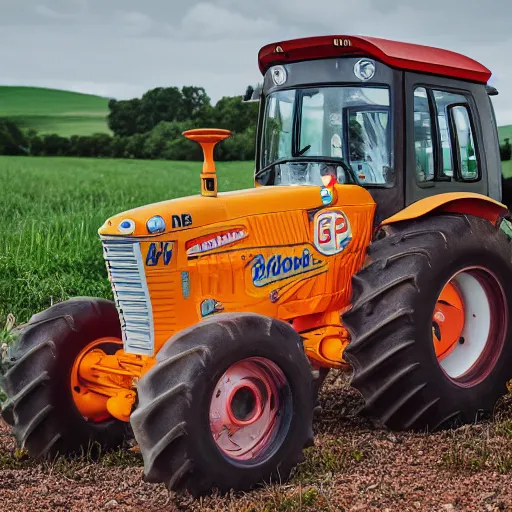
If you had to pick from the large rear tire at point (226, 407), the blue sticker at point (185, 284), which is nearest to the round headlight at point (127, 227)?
the blue sticker at point (185, 284)

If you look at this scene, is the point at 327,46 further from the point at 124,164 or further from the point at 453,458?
the point at 124,164

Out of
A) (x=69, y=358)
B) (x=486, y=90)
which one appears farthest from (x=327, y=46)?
(x=69, y=358)

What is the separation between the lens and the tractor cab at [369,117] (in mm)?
6395

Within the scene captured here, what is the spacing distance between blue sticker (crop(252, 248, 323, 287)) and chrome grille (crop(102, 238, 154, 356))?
75cm

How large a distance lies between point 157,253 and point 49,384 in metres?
1.17

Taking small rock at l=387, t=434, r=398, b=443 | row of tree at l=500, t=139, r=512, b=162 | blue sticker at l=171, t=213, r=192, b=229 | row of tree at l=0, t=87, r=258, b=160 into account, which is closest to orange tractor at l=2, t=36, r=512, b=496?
blue sticker at l=171, t=213, r=192, b=229

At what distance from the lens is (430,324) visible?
6031mm

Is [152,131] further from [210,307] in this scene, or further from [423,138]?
[210,307]

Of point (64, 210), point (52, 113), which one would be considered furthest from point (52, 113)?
→ point (64, 210)

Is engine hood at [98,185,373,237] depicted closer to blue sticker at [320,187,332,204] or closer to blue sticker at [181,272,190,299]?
blue sticker at [320,187,332,204]

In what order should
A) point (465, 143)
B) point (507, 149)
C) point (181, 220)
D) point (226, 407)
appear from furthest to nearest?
point (507, 149), point (465, 143), point (181, 220), point (226, 407)

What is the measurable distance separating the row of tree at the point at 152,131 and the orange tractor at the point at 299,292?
1473cm

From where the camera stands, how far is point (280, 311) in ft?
20.0

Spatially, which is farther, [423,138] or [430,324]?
[423,138]
